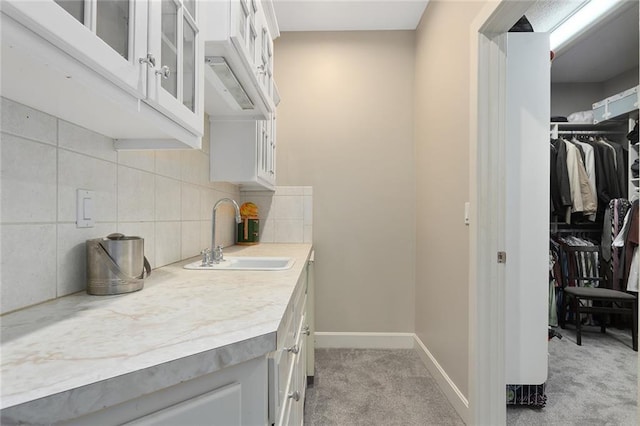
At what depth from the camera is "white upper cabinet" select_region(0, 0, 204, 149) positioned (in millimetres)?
465

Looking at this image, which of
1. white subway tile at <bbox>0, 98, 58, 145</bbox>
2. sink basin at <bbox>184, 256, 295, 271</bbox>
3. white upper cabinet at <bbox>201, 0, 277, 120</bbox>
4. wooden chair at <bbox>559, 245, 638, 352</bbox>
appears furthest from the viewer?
wooden chair at <bbox>559, 245, 638, 352</bbox>

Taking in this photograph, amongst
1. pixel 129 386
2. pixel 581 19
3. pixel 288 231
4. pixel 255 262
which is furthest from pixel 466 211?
pixel 581 19

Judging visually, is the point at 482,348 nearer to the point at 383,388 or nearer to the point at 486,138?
the point at 383,388

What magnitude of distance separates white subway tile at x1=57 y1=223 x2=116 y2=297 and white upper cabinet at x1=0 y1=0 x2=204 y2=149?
294mm

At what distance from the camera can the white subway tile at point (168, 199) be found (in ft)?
4.22

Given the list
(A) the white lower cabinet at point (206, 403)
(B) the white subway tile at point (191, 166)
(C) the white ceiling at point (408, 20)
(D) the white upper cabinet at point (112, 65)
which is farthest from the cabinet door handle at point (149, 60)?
(C) the white ceiling at point (408, 20)

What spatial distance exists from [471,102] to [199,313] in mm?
1591

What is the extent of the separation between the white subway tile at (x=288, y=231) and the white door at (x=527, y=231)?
1.53m

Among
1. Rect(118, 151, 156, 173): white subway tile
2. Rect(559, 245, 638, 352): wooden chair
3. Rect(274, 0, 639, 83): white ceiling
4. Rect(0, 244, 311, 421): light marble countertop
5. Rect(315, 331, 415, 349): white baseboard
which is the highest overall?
Rect(274, 0, 639, 83): white ceiling

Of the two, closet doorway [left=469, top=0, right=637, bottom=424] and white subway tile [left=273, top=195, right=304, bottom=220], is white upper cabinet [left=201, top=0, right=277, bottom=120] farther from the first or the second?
closet doorway [left=469, top=0, right=637, bottom=424]

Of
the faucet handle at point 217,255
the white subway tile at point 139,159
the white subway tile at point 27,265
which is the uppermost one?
the white subway tile at point 139,159

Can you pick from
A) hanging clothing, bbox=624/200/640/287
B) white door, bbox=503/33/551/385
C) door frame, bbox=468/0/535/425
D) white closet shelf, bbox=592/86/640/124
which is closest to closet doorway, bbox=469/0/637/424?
door frame, bbox=468/0/535/425

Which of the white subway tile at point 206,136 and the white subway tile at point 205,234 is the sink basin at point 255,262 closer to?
the white subway tile at point 205,234

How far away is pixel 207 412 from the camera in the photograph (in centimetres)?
54
